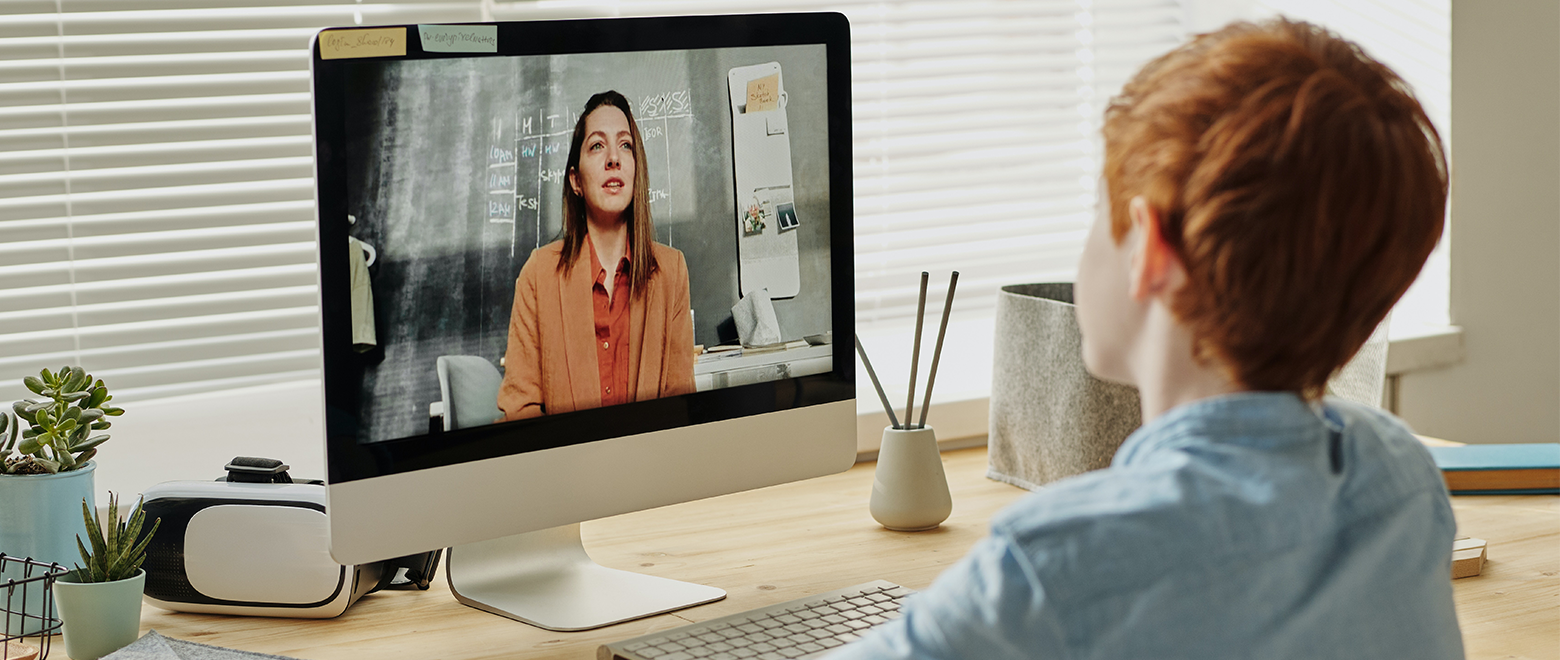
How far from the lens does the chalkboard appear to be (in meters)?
0.99

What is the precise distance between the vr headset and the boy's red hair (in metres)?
0.79

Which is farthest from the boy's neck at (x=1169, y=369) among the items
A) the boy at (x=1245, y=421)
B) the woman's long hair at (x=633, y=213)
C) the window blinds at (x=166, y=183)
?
the window blinds at (x=166, y=183)

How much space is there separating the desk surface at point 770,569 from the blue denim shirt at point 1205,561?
1.75 feet

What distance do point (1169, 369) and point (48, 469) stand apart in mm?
936

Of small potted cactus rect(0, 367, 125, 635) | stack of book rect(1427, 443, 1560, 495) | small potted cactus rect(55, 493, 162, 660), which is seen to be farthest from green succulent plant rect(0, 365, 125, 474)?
stack of book rect(1427, 443, 1560, 495)

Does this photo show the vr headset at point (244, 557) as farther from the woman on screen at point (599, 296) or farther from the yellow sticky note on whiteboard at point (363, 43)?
the yellow sticky note on whiteboard at point (363, 43)

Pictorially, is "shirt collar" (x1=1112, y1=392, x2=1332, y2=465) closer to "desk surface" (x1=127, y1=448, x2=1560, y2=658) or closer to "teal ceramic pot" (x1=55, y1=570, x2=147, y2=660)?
"desk surface" (x1=127, y1=448, x2=1560, y2=658)

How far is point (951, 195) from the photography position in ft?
6.47

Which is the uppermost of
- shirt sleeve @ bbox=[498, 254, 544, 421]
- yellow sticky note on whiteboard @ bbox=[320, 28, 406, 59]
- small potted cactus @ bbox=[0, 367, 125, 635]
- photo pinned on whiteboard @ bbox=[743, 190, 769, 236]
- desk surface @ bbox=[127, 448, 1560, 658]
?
yellow sticky note on whiteboard @ bbox=[320, 28, 406, 59]

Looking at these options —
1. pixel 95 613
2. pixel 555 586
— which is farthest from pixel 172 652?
pixel 555 586

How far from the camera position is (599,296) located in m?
1.11

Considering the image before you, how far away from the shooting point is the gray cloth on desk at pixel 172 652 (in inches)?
39.4

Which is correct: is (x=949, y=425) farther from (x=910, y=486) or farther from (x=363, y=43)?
(x=363, y=43)

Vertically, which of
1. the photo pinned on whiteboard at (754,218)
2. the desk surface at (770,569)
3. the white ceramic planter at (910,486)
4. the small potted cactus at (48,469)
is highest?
the photo pinned on whiteboard at (754,218)
